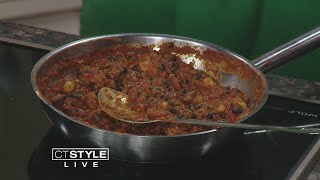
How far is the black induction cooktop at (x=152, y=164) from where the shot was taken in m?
0.95

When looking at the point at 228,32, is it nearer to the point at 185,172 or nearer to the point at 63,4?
the point at 185,172

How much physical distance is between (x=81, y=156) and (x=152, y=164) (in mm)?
126

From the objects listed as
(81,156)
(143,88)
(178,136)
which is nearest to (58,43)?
(143,88)

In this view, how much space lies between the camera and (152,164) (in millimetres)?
967

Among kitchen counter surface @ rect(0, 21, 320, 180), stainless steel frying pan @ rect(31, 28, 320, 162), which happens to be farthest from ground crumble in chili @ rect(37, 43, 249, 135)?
kitchen counter surface @ rect(0, 21, 320, 180)

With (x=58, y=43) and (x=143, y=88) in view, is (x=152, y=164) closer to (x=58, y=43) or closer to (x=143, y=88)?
(x=143, y=88)

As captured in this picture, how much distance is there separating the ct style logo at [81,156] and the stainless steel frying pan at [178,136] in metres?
0.02

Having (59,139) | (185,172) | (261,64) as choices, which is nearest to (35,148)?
(59,139)

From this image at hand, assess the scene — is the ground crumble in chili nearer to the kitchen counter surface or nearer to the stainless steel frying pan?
the stainless steel frying pan

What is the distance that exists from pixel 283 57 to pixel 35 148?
534mm

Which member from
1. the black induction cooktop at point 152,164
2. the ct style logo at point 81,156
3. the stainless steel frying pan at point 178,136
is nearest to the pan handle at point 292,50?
the stainless steel frying pan at point 178,136

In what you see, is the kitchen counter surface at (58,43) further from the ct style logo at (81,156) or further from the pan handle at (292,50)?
the ct style logo at (81,156)

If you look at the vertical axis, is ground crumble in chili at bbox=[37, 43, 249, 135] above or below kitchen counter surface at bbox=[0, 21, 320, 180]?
above

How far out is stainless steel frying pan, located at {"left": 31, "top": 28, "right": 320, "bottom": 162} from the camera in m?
0.89
